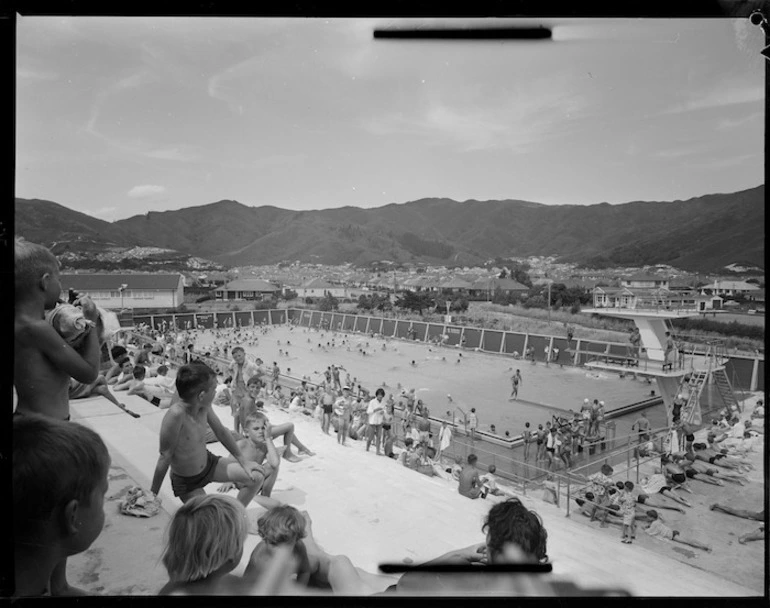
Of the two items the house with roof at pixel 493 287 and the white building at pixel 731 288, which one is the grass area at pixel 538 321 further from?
the white building at pixel 731 288

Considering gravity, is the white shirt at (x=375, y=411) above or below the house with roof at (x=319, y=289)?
below

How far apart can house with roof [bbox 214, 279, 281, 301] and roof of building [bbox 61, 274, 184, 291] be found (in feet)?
0.67

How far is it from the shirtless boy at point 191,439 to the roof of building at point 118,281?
0.56 m

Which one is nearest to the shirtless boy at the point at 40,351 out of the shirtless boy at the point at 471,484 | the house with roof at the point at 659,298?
the shirtless boy at the point at 471,484

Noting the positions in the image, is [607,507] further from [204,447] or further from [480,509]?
[204,447]

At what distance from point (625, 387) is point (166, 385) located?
335cm

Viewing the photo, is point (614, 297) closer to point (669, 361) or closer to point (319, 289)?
point (669, 361)

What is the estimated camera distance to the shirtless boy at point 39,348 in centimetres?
149

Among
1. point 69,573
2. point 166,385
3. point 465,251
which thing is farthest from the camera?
point 465,251

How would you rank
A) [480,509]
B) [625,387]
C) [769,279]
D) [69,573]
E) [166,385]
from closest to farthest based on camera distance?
[69,573]
[769,279]
[480,509]
[166,385]
[625,387]

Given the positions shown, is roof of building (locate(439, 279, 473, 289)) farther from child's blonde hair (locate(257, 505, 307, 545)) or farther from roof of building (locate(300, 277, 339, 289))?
child's blonde hair (locate(257, 505, 307, 545))

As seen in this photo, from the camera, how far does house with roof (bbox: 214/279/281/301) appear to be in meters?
2.11
